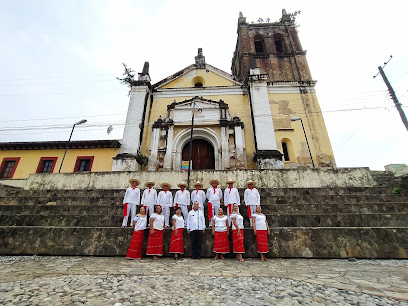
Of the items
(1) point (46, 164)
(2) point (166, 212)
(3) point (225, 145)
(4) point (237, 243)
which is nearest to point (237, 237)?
(4) point (237, 243)

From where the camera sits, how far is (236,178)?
9.09 metres

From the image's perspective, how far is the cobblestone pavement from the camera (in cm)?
227

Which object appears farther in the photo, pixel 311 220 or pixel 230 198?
pixel 230 198

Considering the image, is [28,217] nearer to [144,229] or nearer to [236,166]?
[144,229]

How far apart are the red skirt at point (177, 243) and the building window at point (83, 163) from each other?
1373 centimetres

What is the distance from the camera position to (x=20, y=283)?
279 centimetres

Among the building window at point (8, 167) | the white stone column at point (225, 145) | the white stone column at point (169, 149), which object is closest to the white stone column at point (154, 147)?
the white stone column at point (169, 149)

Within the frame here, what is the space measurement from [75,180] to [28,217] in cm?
320

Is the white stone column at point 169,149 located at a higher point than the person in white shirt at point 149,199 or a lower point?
higher

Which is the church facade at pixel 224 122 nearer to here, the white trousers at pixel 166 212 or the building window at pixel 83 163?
the building window at pixel 83 163

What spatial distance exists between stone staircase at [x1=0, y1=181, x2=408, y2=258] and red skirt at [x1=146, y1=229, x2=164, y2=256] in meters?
0.23

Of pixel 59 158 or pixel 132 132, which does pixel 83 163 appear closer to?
pixel 59 158

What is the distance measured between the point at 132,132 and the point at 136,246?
9190 millimetres

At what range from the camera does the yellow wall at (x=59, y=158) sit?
16.1 meters
